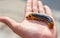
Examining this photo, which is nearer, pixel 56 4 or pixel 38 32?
pixel 38 32

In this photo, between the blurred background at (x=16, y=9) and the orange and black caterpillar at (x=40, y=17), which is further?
the blurred background at (x=16, y=9)

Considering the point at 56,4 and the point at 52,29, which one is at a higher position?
the point at 56,4

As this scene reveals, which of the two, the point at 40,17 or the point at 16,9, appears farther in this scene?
the point at 16,9

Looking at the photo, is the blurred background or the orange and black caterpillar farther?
the blurred background

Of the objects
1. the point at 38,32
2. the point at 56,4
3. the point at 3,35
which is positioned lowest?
the point at 3,35

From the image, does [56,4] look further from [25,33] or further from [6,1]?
[25,33]

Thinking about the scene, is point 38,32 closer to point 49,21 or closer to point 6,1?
point 49,21

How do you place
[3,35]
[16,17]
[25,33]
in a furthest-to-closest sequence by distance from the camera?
[16,17]
[3,35]
[25,33]

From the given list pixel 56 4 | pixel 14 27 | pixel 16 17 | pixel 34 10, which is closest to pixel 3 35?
pixel 16 17

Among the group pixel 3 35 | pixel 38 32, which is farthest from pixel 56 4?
pixel 38 32

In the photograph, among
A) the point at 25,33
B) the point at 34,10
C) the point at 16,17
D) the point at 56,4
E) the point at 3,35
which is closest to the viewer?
the point at 25,33
